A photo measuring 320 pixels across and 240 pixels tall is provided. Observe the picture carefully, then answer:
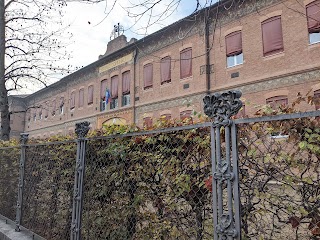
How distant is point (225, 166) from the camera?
6.47ft

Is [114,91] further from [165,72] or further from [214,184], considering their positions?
[214,184]

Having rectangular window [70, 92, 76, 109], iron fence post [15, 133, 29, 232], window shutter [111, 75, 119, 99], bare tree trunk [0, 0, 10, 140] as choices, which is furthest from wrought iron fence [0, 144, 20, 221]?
rectangular window [70, 92, 76, 109]

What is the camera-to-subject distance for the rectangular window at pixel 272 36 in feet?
43.8

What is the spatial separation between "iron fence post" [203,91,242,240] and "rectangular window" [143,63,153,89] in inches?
700

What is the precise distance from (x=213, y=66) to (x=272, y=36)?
3.47 m

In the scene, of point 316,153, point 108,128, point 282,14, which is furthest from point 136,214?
point 282,14

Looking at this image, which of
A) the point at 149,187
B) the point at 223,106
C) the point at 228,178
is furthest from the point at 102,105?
the point at 228,178

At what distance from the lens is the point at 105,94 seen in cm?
2380

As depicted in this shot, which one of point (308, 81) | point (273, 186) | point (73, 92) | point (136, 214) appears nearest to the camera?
point (273, 186)

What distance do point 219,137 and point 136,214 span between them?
4.42 feet

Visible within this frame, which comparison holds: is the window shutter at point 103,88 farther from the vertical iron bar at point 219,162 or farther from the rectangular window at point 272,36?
the vertical iron bar at point 219,162

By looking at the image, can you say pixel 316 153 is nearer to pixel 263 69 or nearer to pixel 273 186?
pixel 273 186

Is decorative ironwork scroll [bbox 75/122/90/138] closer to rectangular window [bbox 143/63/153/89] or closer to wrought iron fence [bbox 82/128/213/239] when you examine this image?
wrought iron fence [bbox 82/128/213/239]

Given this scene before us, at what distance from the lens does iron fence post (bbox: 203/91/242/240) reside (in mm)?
1896
